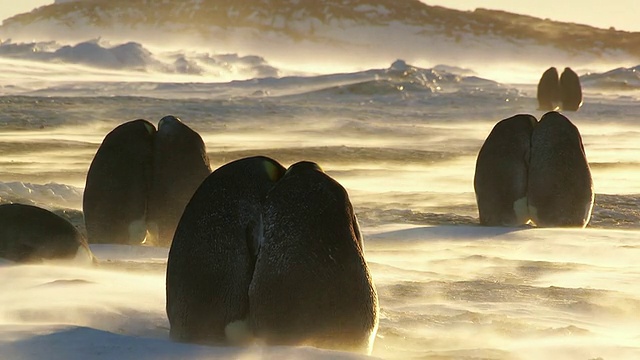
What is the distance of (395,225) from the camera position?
9.11 meters

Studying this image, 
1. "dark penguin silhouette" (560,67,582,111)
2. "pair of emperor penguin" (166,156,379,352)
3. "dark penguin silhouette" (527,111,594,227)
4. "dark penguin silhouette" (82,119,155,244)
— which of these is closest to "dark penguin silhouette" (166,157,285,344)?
"pair of emperor penguin" (166,156,379,352)

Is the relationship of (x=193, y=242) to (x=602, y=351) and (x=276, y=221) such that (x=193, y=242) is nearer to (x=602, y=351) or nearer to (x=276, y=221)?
(x=276, y=221)

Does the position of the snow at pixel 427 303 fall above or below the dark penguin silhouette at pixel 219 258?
below

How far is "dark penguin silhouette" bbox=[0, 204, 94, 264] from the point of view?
5863mm

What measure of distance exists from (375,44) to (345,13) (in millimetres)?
10361

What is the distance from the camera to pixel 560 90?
28094 mm

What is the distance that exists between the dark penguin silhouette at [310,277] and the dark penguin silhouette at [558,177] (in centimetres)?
507

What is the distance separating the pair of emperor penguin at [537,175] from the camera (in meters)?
9.09

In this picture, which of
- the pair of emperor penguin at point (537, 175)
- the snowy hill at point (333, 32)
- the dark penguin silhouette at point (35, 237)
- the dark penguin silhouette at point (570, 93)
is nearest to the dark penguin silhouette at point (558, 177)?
the pair of emperor penguin at point (537, 175)

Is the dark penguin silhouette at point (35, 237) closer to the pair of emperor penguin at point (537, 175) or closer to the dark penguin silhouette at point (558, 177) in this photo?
the pair of emperor penguin at point (537, 175)

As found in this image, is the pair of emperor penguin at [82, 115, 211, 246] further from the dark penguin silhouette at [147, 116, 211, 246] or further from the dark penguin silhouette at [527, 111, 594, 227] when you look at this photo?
the dark penguin silhouette at [527, 111, 594, 227]

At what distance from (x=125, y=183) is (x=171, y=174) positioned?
33 cm

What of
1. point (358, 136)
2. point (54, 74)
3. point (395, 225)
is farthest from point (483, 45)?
point (395, 225)

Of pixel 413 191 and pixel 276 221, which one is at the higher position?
pixel 276 221
